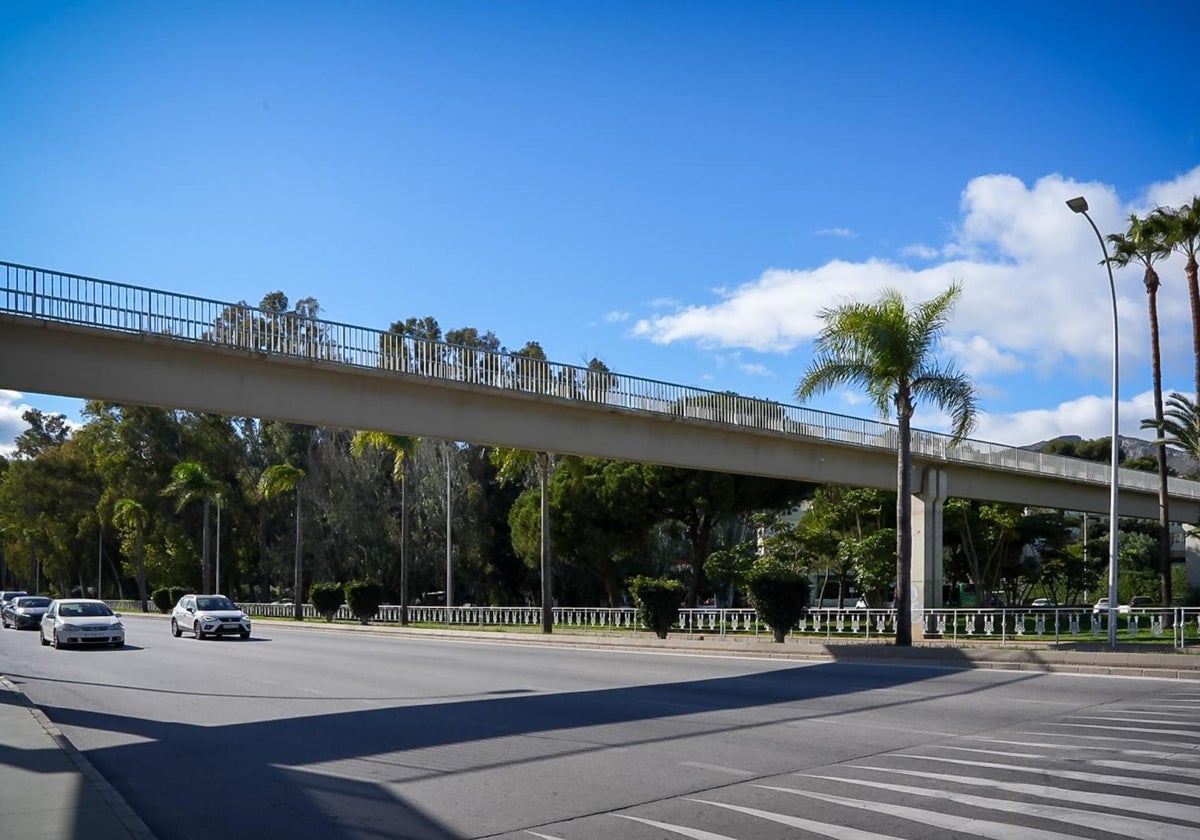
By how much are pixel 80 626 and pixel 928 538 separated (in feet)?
91.3

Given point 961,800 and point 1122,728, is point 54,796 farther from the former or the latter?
point 1122,728

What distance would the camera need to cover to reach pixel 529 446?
29.6 m

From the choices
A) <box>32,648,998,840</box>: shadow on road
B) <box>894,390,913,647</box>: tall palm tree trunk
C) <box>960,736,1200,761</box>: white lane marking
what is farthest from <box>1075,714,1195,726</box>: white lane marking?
<box>894,390,913,647</box>: tall palm tree trunk

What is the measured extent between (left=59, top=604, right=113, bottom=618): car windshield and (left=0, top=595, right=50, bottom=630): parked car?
11700mm

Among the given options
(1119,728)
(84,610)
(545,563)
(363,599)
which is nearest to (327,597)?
(363,599)

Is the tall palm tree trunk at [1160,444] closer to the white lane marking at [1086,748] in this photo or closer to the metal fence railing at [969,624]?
the metal fence railing at [969,624]

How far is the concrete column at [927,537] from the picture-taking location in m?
38.3

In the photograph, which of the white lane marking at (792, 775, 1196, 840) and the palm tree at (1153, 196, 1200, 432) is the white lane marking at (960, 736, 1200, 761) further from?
the palm tree at (1153, 196, 1200, 432)

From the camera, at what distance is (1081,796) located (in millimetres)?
8883

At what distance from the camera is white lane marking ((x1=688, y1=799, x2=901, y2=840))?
25.3 ft

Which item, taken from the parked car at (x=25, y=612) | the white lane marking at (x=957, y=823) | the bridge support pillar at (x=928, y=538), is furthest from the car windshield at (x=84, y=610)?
the white lane marking at (x=957, y=823)

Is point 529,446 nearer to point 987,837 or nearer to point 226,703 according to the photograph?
point 226,703

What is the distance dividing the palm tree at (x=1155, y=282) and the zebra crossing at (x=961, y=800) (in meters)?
31.2

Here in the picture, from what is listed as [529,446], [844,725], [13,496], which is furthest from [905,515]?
[13,496]
